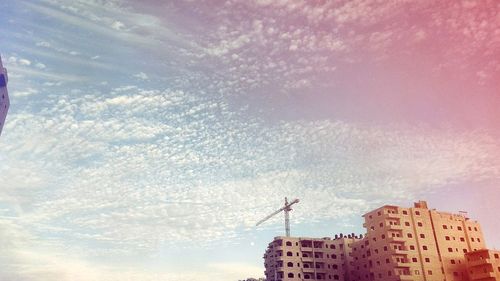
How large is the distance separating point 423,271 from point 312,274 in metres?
26.5

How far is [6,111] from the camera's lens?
247ft

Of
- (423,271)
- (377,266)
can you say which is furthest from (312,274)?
(423,271)

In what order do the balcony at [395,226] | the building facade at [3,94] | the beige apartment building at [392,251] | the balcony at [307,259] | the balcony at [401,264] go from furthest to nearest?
the balcony at [307,259], the balcony at [395,226], the beige apartment building at [392,251], the balcony at [401,264], the building facade at [3,94]

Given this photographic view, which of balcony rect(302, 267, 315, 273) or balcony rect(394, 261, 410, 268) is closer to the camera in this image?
balcony rect(394, 261, 410, 268)

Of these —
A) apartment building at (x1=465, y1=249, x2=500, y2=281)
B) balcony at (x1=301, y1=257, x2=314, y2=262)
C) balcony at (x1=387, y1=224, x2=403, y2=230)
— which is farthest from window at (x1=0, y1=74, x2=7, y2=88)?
apartment building at (x1=465, y1=249, x2=500, y2=281)

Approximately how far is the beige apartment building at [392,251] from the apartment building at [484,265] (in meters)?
4.44

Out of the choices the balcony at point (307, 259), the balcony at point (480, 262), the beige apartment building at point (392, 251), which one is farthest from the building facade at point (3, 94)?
the balcony at point (480, 262)

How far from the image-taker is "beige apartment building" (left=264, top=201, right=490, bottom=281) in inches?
3711

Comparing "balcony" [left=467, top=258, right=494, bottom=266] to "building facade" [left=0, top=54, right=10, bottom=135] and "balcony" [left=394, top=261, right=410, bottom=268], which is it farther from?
"building facade" [left=0, top=54, right=10, bottom=135]

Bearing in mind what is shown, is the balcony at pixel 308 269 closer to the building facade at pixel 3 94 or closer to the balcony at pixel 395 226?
the balcony at pixel 395 226

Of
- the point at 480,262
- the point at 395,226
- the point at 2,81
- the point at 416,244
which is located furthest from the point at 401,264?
the point at 2,81

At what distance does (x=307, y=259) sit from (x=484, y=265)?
40071mm

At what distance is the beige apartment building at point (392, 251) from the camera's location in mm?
94250

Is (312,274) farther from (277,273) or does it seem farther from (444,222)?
(444,222)
